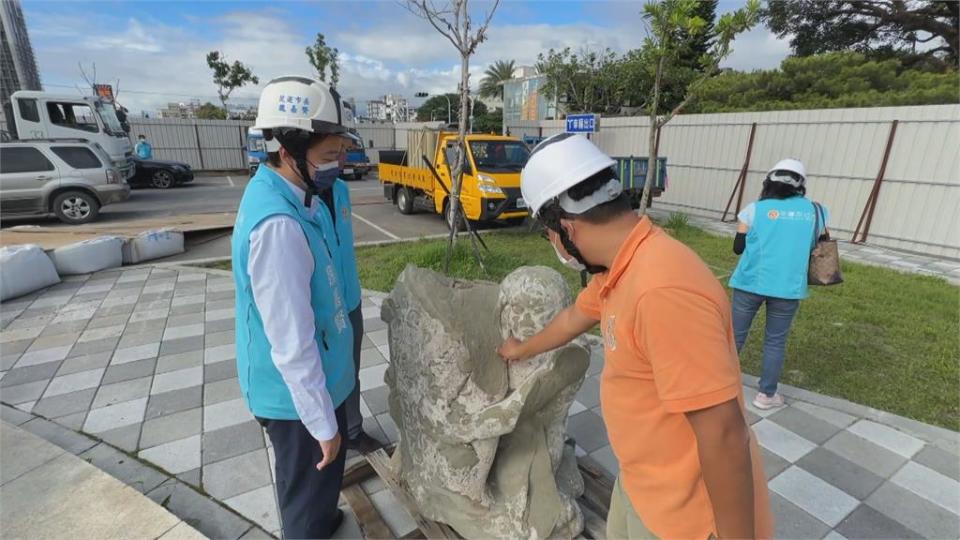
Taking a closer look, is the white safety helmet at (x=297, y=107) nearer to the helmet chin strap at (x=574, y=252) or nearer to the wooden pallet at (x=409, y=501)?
the helmet chin strap at (x=574, y=252)

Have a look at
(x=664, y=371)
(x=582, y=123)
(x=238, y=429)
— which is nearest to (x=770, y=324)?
(x=664, y=371)

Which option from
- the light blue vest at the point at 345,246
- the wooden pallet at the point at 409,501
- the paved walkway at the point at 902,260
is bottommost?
the paved walkway at the point at 902,260

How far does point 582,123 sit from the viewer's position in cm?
941

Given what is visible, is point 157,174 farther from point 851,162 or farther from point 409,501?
point 851,162

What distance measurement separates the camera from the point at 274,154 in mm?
1685

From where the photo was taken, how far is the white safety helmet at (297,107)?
64.5 inches

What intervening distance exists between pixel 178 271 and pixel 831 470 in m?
7.19

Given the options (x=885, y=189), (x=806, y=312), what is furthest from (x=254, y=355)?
(x=885, y=189)

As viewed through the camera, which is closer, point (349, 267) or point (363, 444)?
point (349, 267)

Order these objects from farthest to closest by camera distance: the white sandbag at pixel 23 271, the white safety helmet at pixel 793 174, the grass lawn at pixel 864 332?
the white sandbag at pixel 23 271 → the grass lawn at pixel 864 332 → the white safety helmet at pixel 793 174

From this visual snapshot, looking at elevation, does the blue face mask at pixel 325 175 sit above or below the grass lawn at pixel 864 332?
above

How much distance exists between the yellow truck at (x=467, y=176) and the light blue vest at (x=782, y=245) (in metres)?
4.02

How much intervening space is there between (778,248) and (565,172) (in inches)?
96.8

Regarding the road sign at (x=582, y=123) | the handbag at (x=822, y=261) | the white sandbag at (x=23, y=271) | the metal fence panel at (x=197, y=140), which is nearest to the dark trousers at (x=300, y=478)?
the handbag at (x=822, y=261)
